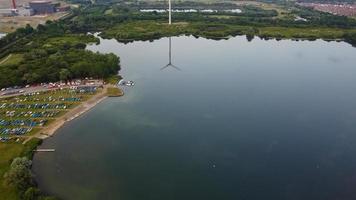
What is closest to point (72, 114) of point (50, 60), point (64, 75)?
point (64, 75)

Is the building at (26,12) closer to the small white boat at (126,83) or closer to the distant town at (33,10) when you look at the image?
the distant town at (33,10)

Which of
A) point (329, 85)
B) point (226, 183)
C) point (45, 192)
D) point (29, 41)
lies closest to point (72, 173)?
point (45, 192)

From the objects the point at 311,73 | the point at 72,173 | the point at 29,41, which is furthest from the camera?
the point at 29,41

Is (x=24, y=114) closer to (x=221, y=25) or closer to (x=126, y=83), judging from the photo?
(x=126, y=83)

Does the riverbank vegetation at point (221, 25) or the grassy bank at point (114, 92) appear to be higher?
the riverbank vegetation at point (221, 25)

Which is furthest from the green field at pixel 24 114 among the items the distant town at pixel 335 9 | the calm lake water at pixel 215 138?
the distant town at pixel 335 9

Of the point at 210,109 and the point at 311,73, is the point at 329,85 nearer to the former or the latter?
the point at 311,73
